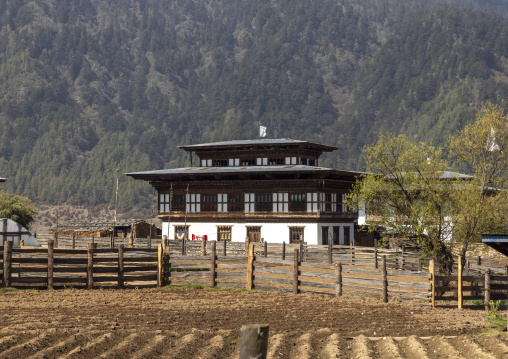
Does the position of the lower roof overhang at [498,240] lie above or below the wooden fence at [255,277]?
above

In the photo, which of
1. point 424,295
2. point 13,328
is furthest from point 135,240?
point 13,328

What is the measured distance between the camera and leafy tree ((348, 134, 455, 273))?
112 ft

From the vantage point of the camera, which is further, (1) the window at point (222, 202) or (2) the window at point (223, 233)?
(1) the window at point (222, 202)

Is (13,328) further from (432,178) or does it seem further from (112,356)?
(432,178)

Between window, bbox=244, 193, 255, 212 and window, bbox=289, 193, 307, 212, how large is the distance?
375 centimetres

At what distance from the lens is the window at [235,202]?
211 ft

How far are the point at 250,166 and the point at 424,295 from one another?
143ft

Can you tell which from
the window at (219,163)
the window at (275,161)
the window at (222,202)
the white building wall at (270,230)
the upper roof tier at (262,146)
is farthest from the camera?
the window at (219,163)

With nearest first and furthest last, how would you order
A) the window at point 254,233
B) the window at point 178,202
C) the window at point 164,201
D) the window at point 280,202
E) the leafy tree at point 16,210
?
the window at point 280,202
the window at point 254,233
the window at point 178,202
the window at point 164,201
the leafy tree at point 16,210

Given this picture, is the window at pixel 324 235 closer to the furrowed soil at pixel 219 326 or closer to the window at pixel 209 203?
the window at pixel 209 203

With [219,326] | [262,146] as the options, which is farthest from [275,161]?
[219,326]

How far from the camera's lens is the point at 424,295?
24.3m

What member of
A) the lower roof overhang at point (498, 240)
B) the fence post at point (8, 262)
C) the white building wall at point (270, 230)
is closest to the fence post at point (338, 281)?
the lower roof overhang at point (498, 240)

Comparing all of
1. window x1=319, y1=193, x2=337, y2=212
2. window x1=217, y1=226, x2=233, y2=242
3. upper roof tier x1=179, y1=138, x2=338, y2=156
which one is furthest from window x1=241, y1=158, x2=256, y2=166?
window x1=319, y1=193, x2=337, y2=212
